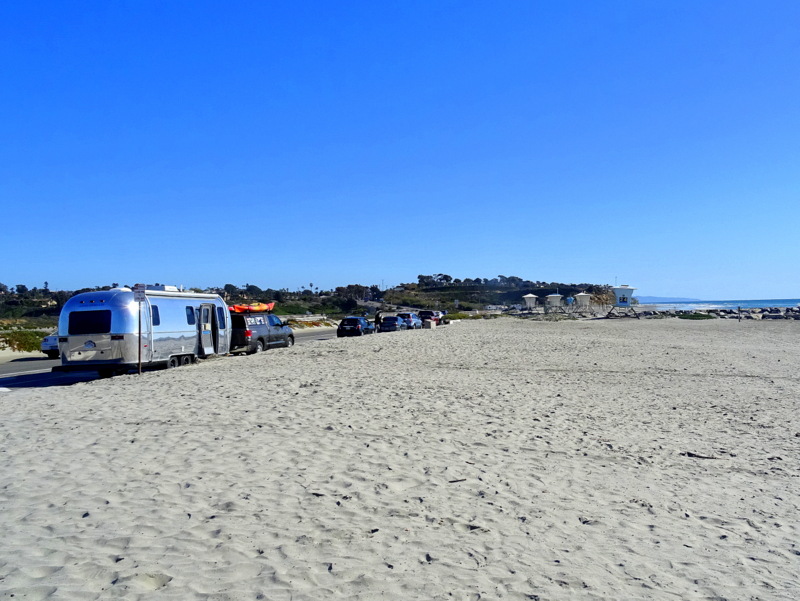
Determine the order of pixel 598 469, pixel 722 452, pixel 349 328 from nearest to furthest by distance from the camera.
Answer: pixel 598 469 < pixel 722 452 < pixel 349 328

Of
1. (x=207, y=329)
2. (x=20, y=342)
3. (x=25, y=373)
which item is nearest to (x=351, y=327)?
(x=20, y=342)

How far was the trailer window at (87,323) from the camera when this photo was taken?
15.5m

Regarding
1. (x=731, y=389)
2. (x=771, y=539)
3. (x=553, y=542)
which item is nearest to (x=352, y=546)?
(x=553, y=542)

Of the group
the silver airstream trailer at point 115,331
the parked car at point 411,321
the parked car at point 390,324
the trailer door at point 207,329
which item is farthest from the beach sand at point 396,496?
the parked car at point 411,321

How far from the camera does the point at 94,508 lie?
5219mm

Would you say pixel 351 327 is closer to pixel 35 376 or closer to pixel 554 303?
pixel 35 376

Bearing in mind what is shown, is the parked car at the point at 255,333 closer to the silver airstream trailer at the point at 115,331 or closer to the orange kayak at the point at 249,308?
the orange kayak at the point at 249,308

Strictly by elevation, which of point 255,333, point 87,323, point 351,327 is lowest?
point 351,327

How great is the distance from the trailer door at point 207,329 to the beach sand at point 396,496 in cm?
732

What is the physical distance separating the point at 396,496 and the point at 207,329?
15274 mm

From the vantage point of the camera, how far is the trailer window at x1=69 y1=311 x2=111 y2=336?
15.5 m

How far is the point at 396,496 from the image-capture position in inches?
225

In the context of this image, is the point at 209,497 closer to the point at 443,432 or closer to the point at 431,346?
the point at 443,432

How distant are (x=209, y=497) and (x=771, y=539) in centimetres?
477
